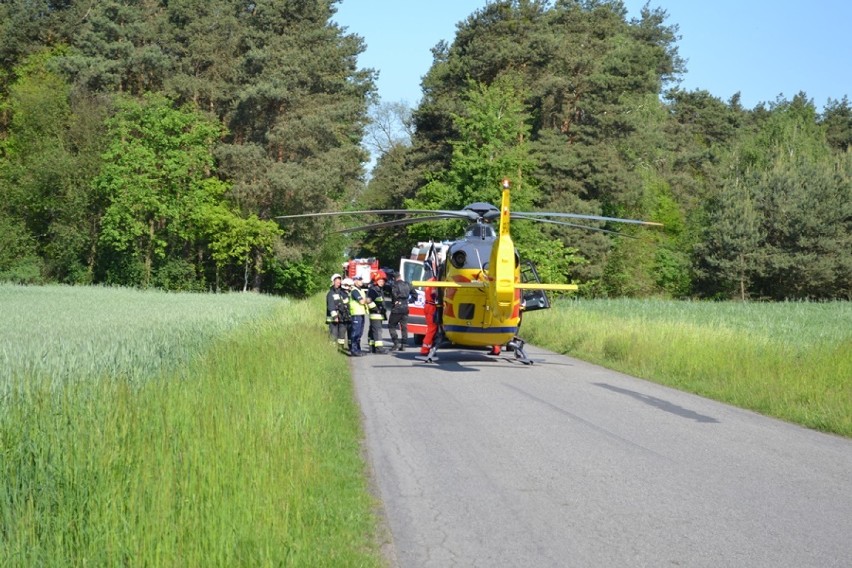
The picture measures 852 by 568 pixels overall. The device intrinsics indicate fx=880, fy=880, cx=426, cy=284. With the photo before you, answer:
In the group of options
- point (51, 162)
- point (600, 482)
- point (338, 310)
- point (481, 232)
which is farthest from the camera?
point (51, 162)

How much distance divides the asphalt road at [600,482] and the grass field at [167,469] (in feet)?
2.11

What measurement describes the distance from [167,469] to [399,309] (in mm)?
17888

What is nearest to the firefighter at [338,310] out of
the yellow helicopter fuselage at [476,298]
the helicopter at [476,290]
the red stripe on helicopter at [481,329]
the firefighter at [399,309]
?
the firefighter at [399,309]

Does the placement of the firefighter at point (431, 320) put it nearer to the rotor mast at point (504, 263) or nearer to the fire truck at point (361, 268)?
the rotor mast at point (504, 263)

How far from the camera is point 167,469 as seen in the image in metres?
5.82

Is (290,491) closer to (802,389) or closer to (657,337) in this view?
(802,389)

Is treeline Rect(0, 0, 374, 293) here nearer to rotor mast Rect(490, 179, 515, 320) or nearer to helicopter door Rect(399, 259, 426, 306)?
helicopter door Rect(399, 259, 426, 306)

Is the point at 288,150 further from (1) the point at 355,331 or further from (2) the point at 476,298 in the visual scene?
(2) the point at 476,298

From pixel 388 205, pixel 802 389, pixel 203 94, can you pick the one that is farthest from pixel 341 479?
pixel 388 205

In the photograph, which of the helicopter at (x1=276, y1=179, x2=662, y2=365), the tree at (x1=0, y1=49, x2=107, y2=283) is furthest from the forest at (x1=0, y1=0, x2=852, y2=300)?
the helicopter at (x1=276, y1=179, x2=662, y2=365)

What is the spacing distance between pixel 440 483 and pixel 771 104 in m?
97.3

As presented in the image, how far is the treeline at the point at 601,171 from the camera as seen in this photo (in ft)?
165

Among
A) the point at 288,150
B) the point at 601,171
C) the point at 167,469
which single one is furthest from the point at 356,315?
the point at 601,171

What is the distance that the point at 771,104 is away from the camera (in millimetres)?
95500
